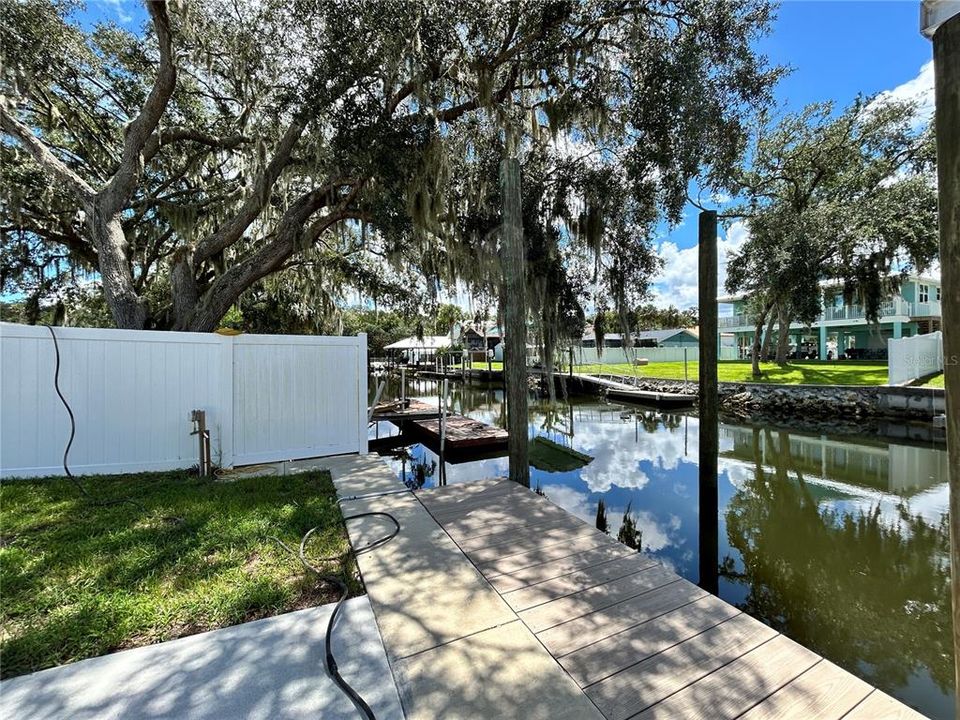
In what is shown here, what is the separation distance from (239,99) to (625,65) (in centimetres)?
636

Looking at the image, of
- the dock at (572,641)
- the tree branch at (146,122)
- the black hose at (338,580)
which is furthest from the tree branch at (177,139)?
the dock at (572,641)

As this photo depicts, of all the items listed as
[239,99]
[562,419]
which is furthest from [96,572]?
[562,419]

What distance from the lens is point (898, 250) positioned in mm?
11578

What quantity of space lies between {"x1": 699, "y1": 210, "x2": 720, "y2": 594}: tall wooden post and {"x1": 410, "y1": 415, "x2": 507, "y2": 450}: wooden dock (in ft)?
15.0

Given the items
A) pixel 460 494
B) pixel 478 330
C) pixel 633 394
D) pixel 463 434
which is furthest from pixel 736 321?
pixel 460 494

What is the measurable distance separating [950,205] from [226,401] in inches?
207

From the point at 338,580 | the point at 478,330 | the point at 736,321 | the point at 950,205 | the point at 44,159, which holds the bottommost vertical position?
the point at 338,580

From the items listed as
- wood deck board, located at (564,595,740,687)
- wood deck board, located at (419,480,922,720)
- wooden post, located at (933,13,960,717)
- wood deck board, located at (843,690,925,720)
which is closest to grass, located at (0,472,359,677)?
wood deck board, located at (419,480,922,720)

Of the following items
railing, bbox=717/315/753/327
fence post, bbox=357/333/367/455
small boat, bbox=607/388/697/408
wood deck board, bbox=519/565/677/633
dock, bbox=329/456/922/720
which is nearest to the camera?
dock, bbox=329/456/922/720

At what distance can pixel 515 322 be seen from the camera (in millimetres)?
4211

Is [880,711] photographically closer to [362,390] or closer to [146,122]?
[362,390]

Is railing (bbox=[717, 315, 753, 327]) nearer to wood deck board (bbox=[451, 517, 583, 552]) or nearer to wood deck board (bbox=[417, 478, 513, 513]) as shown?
wood deck board (bbox=[417, 478, 513, 513])

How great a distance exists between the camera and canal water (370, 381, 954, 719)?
2869 mm

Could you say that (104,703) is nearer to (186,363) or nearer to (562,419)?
(186,363)
